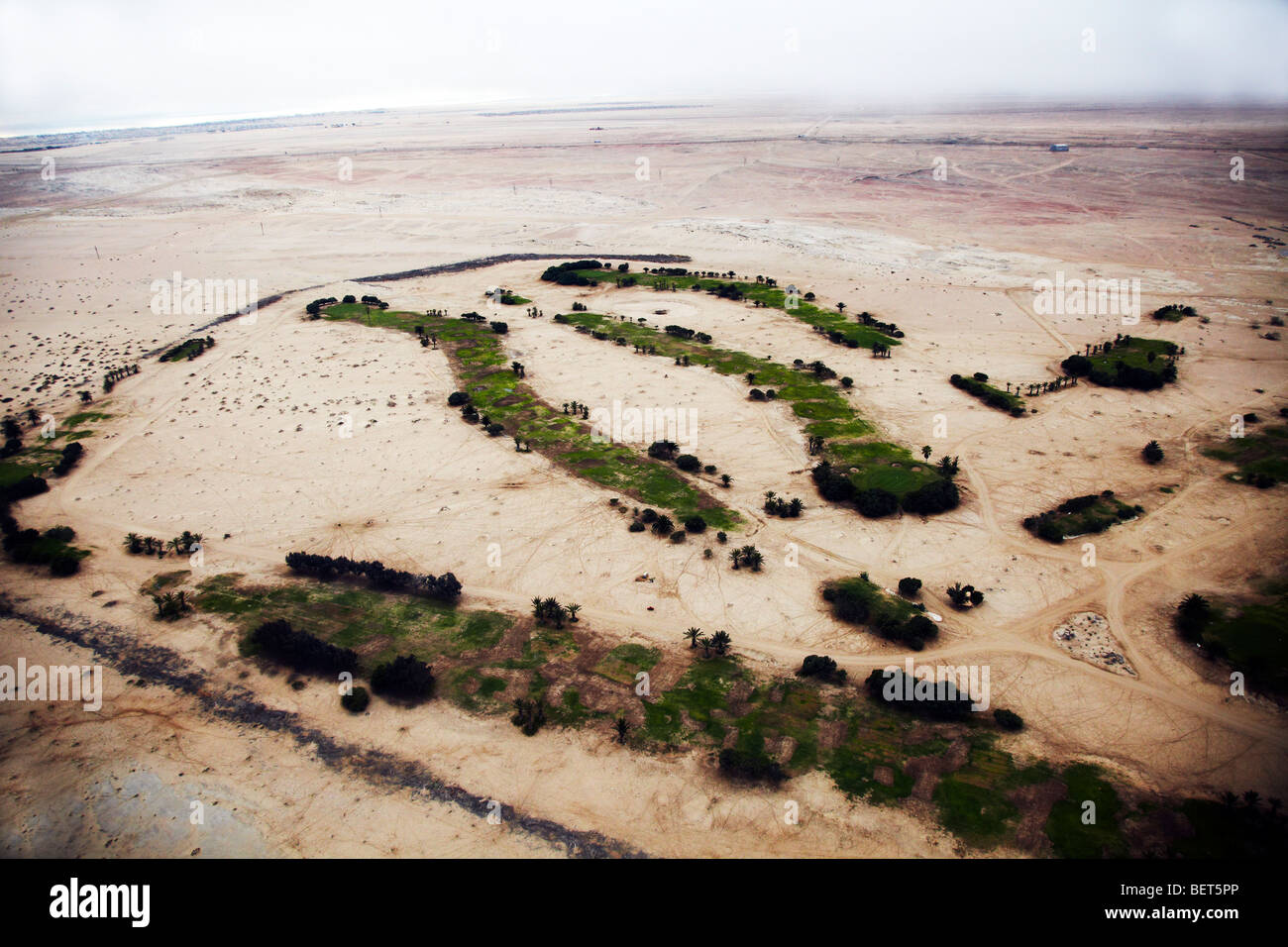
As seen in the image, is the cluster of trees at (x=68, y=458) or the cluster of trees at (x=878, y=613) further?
the cluster of trees at (x=68, y=458)

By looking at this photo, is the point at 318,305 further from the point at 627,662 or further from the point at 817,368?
the point at 627,662

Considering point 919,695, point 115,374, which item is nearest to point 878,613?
point 919,695

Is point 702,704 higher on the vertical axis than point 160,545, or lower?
lower

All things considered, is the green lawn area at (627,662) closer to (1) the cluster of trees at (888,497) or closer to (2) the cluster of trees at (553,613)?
(2) the cluster of trees at (553,613)

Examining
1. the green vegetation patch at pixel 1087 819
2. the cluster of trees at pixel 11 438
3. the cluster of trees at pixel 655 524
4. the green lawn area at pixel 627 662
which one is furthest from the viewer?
the cluster of trees at pixel 11 438

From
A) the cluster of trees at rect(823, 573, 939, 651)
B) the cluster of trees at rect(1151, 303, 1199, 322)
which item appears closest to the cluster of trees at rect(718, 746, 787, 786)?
the cluster of trees at rect(823, 573, 939, 651)

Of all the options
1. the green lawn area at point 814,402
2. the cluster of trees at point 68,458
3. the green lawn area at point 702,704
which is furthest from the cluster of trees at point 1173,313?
the cluster of trees at point 68,458

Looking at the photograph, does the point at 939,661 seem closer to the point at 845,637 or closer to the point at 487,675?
the point at 845,637

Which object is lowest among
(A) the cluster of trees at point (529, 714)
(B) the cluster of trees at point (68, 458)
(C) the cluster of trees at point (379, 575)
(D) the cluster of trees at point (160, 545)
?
(A) the cluster of trees at point (529, 714)
